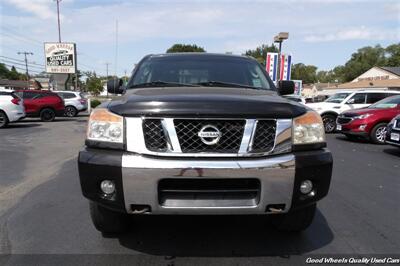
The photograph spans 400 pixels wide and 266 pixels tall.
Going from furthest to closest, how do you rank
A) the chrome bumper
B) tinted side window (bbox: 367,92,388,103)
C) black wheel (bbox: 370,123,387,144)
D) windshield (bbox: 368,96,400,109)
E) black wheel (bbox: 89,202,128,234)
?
tinted side window (bbox: 367,92,388,103) < windshield (bbox: 368,96,400,109) < black wheel (bbox: 370,123,387,144) < black wheel (bbox: 89,202,128,234) < the chrome bumper

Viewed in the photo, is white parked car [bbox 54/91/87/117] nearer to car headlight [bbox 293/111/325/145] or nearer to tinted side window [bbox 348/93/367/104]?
tinted side window [bbox 348/93/367/104]

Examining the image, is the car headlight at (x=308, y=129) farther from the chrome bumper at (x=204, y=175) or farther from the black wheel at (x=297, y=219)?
the black wheel at (x=297, y=219)

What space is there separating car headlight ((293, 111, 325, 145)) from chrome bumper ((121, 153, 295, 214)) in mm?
219

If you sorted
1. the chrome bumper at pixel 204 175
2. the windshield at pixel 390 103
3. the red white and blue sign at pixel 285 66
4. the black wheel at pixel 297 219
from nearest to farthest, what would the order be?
the chrome bumper at pixel 204 175 → the black wheel at pixel 297 219 → the windshield at pixel 390 103 → the red white and blue sign at pixel 285 66

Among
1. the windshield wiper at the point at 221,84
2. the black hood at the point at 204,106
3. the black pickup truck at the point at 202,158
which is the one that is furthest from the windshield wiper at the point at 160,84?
the black pickup truck at the point at 202,158

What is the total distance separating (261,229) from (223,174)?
128cm

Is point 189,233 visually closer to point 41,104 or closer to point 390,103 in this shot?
point 390,103

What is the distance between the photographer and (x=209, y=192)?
9.56 ft

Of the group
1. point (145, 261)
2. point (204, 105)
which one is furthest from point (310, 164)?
point (145, 261)

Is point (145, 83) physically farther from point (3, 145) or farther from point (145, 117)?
point (3, 145)

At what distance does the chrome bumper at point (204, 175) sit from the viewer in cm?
279

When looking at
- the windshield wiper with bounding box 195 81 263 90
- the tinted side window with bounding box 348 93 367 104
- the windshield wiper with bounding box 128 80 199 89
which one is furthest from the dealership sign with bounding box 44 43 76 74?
the windshield wiper with bounding box 195 81 263 90

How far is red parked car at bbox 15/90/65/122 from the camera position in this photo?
1903 centimetres

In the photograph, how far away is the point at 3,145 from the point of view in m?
10.1
